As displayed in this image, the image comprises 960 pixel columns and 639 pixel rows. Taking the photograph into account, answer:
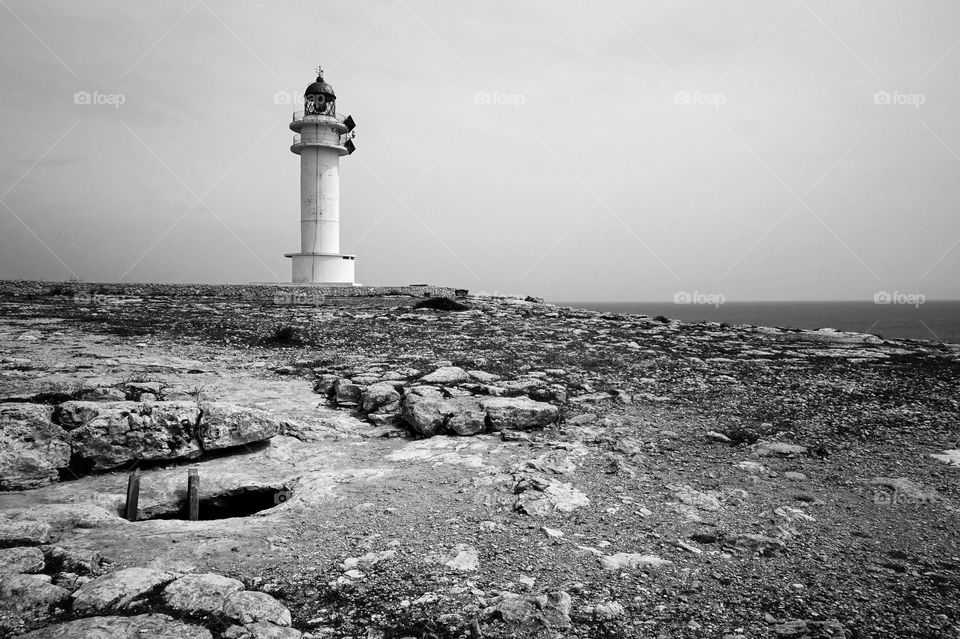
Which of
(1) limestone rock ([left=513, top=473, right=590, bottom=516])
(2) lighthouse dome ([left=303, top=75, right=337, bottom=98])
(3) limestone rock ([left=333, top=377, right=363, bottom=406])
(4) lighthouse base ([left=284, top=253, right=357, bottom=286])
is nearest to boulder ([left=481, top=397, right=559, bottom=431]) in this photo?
(1) limestone rock ([left=513, top=473, right=590, bottom=516])

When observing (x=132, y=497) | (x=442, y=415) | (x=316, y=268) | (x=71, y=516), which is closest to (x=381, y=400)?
(x=442, y=415)

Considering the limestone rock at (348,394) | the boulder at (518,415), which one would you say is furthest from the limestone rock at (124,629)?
the limestone rock at (348,394)

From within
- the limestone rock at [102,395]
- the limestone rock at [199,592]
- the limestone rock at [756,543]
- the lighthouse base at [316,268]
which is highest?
the lighthouse base at [316,268]

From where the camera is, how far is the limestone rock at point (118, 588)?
3064mm

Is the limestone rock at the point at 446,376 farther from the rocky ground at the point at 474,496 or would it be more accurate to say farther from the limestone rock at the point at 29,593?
the limestone rock at the point at 29,593

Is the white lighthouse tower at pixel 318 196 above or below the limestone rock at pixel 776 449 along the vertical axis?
above

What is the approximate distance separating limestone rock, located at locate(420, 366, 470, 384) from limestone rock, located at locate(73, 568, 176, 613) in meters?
4.89

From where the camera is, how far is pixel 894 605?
10.7 feet

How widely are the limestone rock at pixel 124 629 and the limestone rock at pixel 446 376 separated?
5220 mm

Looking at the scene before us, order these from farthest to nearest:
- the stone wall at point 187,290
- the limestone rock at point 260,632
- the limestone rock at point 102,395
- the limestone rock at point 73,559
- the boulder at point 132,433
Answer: the stone wall at point 187,290
the limestone rock at point 102,395
the boulder at point 132,433
the limestone rock at point 73,559
the limestone rock at point 260,632

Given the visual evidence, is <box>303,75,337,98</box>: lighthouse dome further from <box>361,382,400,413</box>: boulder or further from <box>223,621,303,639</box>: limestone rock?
<box>223,621,303,639</box>: limestone rock

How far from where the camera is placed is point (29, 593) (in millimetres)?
3100

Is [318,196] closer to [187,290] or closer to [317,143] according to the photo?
[317,143]

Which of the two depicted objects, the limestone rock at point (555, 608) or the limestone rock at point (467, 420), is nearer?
the limestone rock at point (555, 608)
